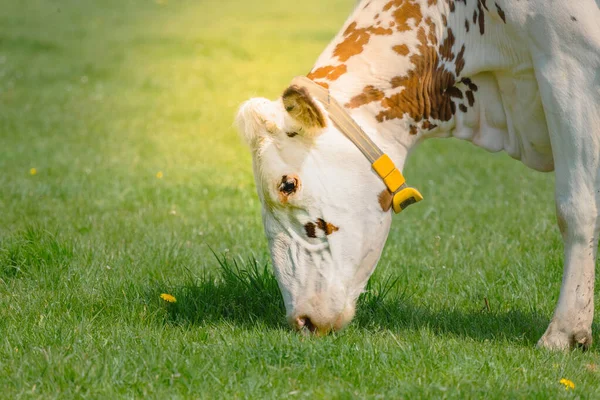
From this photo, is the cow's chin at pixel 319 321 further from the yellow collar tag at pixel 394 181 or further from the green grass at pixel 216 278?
the yellow collar tag at pixel 394 181

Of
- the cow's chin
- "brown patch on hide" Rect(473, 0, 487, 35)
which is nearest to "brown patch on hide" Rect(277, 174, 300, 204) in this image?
the cow's chin

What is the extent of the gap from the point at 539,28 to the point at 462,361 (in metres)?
1.46

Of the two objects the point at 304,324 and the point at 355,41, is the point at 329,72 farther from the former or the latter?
the point at 304,324

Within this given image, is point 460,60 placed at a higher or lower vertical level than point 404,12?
lower

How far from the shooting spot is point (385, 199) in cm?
386

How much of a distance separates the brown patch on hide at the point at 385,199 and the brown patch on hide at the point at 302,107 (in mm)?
408

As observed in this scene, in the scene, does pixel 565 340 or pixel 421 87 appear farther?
pixel 421 87

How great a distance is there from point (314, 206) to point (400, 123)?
581mm

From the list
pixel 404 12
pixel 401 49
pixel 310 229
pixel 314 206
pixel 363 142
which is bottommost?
pixel 310 229

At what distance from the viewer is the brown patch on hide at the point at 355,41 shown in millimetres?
4012

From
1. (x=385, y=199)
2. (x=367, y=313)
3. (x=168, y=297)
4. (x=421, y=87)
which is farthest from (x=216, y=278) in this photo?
(x=421, y=87)

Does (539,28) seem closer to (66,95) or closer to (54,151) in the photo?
(54,151)

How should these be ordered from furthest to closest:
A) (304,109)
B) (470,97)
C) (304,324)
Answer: (470,97) → (304,324) → (304,109)

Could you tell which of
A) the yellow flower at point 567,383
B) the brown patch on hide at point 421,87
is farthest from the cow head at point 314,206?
the yellow flower at point 567,383
